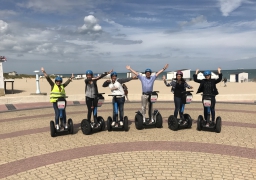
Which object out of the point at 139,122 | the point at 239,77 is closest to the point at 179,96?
the point at 139,122

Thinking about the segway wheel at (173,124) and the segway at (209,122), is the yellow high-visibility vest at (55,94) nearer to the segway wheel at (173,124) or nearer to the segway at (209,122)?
the segway wheel at (173,124)

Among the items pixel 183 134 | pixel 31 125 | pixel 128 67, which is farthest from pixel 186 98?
pixel 31 125

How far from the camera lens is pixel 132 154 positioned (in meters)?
5.19

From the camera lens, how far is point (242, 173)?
13.7 feet

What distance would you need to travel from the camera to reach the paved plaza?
13.9 ft

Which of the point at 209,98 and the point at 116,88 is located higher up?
the point at 116,88

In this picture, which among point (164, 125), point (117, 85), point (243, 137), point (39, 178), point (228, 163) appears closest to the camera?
point (39, 178)

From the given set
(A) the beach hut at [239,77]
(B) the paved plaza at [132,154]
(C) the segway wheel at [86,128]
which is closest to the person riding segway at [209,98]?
(B) the paved plaza at [132,154]

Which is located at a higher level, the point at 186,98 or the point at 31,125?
the point at 186,98

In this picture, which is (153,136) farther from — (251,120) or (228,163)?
(251,120)

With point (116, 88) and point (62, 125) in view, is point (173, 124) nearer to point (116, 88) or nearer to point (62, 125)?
point (116, 88)

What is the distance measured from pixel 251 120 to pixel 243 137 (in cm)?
266

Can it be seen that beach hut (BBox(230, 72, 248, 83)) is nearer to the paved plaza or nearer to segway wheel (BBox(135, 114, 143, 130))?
the paved plaza

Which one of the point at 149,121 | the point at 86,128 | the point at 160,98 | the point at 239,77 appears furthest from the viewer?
the point at 239,77
